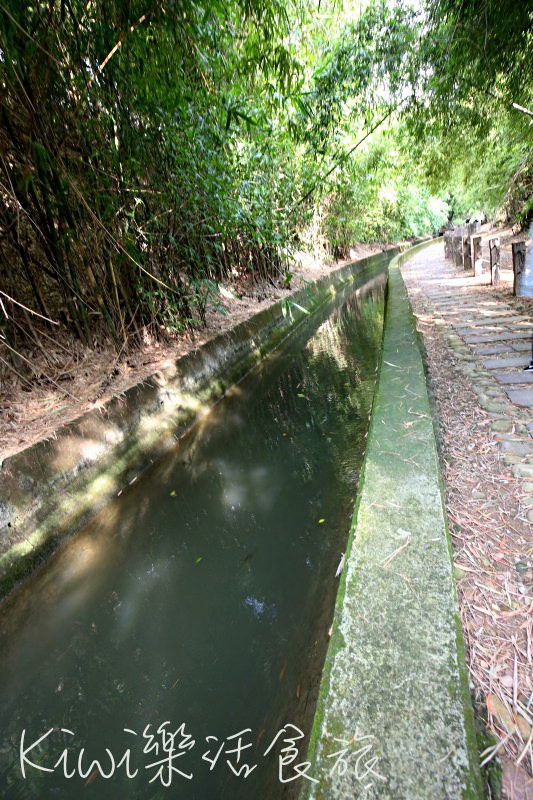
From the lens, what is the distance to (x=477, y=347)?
11.7 ft

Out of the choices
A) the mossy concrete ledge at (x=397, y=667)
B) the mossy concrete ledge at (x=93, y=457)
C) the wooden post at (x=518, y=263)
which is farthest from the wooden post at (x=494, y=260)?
the mossy concrete ledge at (x=397, y=667)

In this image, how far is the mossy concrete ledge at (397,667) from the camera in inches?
32.3

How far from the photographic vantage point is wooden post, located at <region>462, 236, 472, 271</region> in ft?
28.7

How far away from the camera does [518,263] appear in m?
4.95

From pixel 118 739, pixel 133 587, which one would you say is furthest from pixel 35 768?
pixel 133 587

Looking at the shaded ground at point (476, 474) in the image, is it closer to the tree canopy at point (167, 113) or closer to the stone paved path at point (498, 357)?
the stone paved path at point (498, 357)

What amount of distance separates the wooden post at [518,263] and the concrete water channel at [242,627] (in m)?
3.08

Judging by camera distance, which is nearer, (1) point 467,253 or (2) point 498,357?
(2) point 498,357

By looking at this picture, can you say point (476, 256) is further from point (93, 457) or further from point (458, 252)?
point (93, 457)

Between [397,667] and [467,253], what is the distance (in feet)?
32.3

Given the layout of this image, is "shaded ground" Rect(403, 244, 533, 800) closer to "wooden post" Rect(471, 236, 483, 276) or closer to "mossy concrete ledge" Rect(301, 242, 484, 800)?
"mossy concrete ledge" Rect(301, 242, 484, 800)

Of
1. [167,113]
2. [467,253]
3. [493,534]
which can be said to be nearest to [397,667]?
[493,534]

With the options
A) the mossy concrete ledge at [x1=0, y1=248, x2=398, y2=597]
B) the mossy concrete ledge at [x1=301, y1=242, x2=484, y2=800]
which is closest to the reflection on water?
the mossy concrete ledge at [x1=0, y1=248, x2=398, y2=597]

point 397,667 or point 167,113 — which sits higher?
point 167,113
